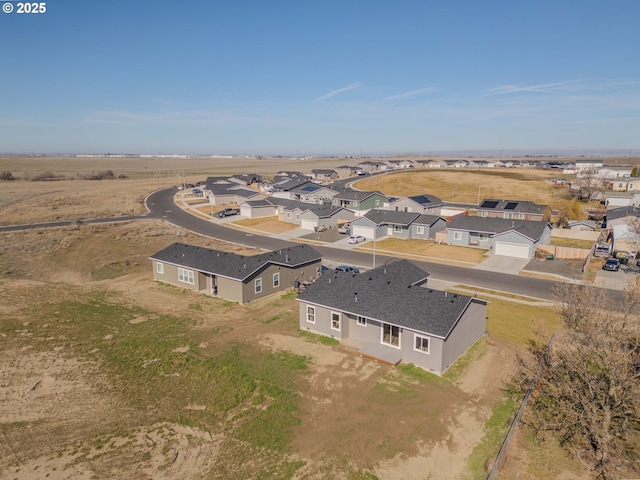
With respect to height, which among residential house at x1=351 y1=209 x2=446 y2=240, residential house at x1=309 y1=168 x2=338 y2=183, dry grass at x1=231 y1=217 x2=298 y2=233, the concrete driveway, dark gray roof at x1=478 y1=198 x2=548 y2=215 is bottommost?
the concrete driveway

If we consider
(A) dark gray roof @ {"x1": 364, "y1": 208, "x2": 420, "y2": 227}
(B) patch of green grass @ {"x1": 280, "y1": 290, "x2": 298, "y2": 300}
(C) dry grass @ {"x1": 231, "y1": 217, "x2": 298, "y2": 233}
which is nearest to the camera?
(B) patch of green grass @ {"x1": 280, "y1": 290, "x2": 298, "y2": 300}

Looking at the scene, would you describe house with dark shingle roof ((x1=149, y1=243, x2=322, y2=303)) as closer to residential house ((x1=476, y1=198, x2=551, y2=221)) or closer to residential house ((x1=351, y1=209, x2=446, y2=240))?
residential house ((x1=351, y1=209, x2=446, y2=240))

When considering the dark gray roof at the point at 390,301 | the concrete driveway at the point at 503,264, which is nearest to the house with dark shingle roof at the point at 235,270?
the dark gray roof at the point at 390,301

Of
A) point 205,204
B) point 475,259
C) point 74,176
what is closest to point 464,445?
point 475,259

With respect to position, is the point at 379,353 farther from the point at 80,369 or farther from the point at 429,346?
Answer: the point at 80,369

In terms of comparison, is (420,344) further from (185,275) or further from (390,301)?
(185,275)

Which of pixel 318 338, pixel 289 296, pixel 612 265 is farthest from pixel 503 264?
pixel 318 338

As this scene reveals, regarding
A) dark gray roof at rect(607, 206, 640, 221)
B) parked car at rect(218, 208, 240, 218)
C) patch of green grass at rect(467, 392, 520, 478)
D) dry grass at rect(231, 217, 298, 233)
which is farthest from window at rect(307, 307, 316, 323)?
parked car at rect(218, 208, 240, 218)
